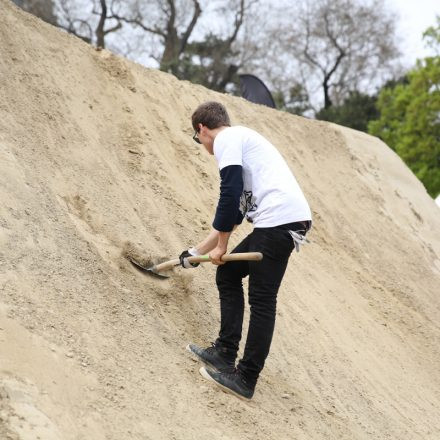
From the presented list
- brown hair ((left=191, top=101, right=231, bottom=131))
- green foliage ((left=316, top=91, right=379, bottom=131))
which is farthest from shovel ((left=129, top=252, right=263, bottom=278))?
green foliage ((left=316, top=91, right=379, bottom=131))

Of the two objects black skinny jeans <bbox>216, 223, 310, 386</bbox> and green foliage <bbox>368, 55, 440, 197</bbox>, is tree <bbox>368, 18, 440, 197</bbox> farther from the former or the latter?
black skinny jeans <bbox>216, 223, 310, 386</bbox>

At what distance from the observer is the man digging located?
15.1 ft

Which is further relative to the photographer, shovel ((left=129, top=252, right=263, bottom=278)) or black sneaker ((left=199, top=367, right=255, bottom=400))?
black sneaker ((left=199, top=367, right=255, bottom=400))

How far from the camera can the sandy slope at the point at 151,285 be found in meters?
4.20

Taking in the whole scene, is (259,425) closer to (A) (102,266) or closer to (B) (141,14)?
(A) (102,266)

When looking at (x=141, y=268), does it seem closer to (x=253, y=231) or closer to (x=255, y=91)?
(x=253, y=231)

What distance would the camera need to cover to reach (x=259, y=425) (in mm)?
4617

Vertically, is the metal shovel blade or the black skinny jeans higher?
the black skinny jeans

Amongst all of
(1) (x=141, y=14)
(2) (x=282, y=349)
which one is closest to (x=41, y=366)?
(2) (x=282, y=349)

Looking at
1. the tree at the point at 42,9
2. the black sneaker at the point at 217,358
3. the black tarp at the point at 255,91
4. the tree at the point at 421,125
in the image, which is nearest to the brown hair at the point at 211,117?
the black sneaker at the point at 217,358

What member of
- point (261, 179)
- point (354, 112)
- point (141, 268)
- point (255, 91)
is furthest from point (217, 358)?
point (354, 112)

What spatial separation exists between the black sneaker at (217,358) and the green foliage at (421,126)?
A: 2370 cm

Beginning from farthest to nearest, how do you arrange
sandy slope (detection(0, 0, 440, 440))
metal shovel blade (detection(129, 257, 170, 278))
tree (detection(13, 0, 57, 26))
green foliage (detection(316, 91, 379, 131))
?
green foliage (detection(316, 91, 379, 131)) → tree (detection(13, 0, 57, 26)) → metal shovel blade (detection(129, 257, 170, 278)) → sandy slope (detection(0, 0, 440, 440))

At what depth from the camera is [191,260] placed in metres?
5.08
